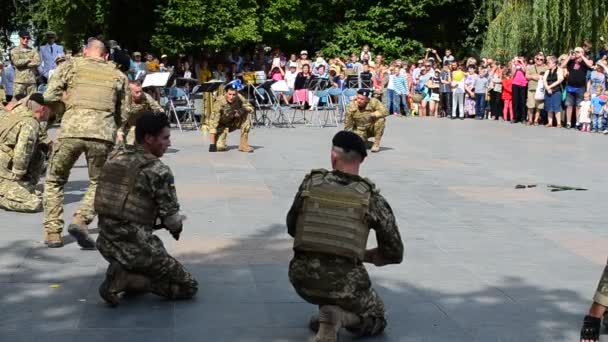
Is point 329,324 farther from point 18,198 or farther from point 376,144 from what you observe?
point 376,144

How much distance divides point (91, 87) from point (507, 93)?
731 inches

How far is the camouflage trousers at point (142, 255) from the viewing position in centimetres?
646

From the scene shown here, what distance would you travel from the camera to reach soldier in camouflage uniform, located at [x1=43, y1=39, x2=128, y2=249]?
8.28 metres

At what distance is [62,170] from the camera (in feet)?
27.3

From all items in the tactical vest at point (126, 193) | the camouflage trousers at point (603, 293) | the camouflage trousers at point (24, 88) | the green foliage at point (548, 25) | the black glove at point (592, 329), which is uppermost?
the green foliage at point (548, 25)

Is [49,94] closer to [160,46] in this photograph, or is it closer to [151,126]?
[151,126]

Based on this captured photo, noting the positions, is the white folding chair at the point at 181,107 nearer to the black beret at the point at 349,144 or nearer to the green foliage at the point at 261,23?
the green foliage at the point at 261,23

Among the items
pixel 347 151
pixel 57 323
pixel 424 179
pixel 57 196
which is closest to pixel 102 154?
pixel 57 196

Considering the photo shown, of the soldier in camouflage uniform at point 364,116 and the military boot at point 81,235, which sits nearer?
the military boot at point 81,235

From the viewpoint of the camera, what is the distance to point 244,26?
30.4 meters

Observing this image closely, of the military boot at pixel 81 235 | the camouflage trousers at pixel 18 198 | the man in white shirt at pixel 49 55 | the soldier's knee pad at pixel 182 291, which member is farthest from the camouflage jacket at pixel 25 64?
the soldier's knee pad at pixel 182 291

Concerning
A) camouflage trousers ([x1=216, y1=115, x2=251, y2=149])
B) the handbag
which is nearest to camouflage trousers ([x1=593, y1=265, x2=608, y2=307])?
camouflage trousers ([x1=216, y1=115, x2=251, y2=149])

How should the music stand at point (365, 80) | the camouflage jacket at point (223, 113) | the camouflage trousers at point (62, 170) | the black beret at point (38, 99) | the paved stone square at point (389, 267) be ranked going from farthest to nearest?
the music stand at point (365, 80) < the camouflage jacket at point (223, 113) < the black beret at point (38, 99) < the camouflage trousers at point (62, 170) < the paved stone square at point (389, 267)

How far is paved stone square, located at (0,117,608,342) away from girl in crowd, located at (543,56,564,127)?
25.8ft
